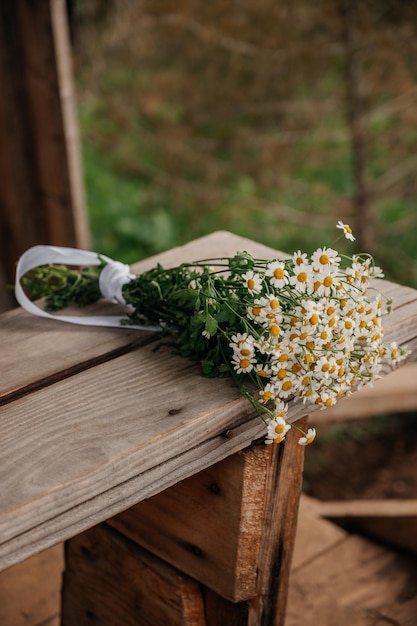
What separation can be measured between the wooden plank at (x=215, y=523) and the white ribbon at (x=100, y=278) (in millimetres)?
315

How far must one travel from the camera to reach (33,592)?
2205mm

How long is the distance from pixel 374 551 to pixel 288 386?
1.22m

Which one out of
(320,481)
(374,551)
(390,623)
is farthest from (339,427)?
(390,623)

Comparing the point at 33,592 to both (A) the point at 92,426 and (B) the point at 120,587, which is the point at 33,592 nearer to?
(B) the point at 120,587

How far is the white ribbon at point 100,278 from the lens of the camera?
5.37 feet

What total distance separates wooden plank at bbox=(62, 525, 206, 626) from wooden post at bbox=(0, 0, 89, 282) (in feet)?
5.24

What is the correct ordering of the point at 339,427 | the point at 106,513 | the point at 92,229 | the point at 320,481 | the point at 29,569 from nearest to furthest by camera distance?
1. the point at 106,513
2. the point at 29,569
3. the point at 320,481
4. the point at 339,427
5. the point at 92,229

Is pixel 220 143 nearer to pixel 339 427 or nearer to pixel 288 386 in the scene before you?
pixel 339 427

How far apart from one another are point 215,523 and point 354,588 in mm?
784

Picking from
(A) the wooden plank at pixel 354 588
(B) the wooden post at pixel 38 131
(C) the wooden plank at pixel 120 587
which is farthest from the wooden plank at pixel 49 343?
(B) the wooden post at pixel 38 131

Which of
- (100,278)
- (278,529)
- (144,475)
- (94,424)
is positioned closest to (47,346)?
(100,278)

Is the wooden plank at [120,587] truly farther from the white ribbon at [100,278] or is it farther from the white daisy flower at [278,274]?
the white daisy flower at [278,274]

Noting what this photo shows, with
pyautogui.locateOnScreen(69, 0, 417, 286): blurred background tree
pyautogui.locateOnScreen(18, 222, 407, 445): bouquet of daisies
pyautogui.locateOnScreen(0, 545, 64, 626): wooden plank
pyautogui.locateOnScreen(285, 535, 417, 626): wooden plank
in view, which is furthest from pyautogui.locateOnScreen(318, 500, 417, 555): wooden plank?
pyautogui.locateOnScreen(69, 0, 417, 286): blurred background tree

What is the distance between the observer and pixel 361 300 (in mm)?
1361
